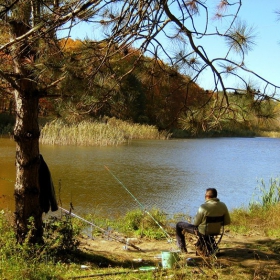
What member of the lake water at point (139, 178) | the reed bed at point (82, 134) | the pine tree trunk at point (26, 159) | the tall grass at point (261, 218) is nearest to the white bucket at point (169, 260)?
the pine tree trunk at point (26, 159)

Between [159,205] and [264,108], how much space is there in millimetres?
4281

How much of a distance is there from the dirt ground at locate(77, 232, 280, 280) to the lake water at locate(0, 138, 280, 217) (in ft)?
3.31

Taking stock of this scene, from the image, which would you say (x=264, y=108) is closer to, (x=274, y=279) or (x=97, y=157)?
(x=274, y=279)

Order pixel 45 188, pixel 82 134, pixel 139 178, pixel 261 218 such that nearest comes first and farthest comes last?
1. pixel 45 188
2. pixel 261 218
3. pixel 139 178
4. pixel 82 134

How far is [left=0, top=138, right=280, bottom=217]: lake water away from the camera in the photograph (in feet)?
24.5

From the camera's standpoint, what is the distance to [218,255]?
431 cm

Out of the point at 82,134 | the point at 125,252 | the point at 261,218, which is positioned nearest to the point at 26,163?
the point at 125,252

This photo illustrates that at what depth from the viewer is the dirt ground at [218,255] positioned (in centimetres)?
370


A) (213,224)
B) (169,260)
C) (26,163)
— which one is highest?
(26,163)

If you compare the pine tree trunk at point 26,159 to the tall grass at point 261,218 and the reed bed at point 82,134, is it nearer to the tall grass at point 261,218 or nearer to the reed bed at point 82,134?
the tall grass at point 261,218

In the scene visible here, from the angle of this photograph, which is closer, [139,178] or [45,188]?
[45,188]

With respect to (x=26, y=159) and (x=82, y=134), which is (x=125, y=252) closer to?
(x=26, y=159)

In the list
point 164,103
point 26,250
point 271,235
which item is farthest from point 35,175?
point 271,235

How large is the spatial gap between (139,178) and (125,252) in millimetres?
5405
